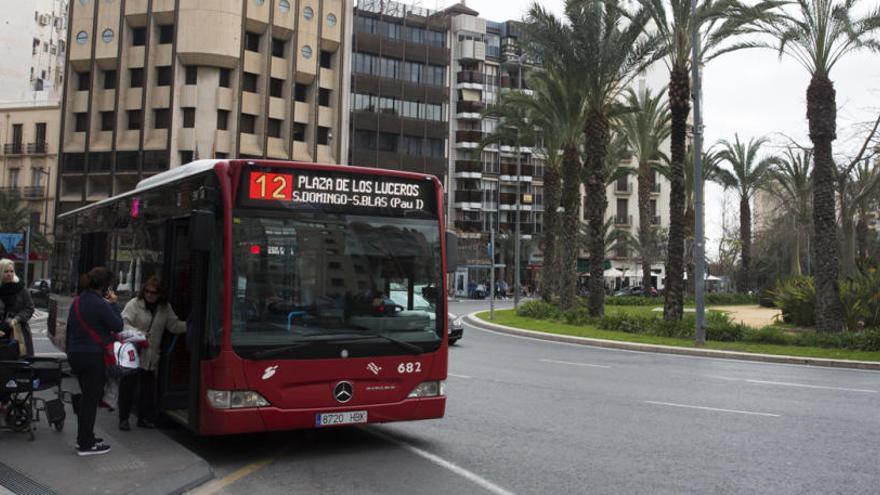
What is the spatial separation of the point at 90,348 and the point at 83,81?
57590 millimetres

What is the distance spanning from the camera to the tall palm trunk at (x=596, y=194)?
1188 inches

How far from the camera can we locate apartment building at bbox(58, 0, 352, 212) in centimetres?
5541

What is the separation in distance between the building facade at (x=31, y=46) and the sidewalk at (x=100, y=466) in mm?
71693

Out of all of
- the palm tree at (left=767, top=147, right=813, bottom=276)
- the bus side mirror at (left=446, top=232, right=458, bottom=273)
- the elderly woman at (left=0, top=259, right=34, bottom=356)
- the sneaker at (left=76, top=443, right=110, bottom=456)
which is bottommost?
the sneaker at (left=76, top=443, right=110, bottom=456)

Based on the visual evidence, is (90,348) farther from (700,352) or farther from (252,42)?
(252,42)

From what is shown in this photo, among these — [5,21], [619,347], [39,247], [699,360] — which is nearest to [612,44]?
[619,347]

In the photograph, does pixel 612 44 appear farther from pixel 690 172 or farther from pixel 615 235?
pixel 615 235

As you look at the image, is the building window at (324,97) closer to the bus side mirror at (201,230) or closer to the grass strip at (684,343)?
the grass strip at (684,343)

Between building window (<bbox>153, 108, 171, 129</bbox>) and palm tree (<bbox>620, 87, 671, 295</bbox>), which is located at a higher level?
building window (<bbox>153, 108, 171, 129</bbox>)

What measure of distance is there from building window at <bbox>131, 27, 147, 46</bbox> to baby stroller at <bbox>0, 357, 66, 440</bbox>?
2133 inches

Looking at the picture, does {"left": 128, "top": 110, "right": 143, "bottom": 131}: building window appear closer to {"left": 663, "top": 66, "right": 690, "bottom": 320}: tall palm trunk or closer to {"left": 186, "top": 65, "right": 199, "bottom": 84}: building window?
{"left": 186, "top": 65, "right": 199, "bottom": 84}: building window

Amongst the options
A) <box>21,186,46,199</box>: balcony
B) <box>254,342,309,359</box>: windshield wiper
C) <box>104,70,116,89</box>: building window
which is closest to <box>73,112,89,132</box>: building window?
<box>104,70,116,89</box>: building window

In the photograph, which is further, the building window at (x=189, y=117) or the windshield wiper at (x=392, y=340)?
the building window at (x=189, y=117)

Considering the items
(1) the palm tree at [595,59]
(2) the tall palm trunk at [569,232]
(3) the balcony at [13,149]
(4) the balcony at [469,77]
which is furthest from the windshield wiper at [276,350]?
(4) the balcony at [469,77]
